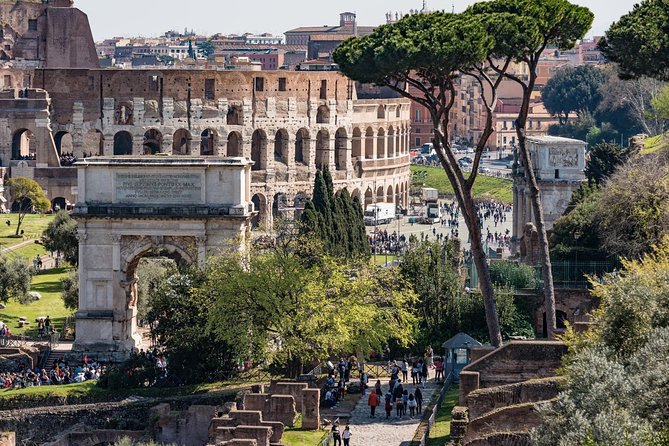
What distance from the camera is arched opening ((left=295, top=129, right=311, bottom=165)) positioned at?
8525cm

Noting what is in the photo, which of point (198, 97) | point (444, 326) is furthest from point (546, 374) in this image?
point (198, 97)

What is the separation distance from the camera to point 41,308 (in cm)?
5119

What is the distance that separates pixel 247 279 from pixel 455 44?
6.40 m

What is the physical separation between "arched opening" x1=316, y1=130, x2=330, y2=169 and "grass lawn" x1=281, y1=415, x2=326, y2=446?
53.8 meters

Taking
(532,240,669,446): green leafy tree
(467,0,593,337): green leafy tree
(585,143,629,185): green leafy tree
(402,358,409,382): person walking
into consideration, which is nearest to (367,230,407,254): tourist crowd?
(585,143,629,185): green leafy tree

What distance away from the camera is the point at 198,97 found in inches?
3204

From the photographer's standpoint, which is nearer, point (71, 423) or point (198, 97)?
point (71, 423)

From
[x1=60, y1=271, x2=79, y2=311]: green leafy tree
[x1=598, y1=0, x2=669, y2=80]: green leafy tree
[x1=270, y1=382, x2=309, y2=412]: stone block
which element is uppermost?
[x1=598, y1=0, x2=669, y2=80]: green leafy tree

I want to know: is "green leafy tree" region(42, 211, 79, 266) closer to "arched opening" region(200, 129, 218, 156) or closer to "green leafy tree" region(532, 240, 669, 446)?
"arched opening" region(200, 129, 218, 156)

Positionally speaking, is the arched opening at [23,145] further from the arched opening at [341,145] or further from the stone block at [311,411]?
the stone block at [311,411]

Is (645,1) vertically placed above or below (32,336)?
above

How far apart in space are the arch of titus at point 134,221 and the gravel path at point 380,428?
8.64 metres

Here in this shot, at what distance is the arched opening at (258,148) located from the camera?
83375 millimetres

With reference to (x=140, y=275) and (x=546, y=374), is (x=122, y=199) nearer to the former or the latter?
(x=140, y=275)
